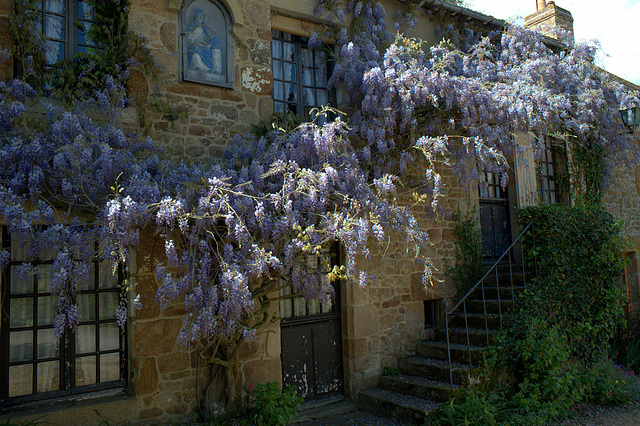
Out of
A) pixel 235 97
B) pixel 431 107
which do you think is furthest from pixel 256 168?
pixel 431 107

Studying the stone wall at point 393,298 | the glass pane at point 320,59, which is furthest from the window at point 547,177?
the glass pane at point 320,59

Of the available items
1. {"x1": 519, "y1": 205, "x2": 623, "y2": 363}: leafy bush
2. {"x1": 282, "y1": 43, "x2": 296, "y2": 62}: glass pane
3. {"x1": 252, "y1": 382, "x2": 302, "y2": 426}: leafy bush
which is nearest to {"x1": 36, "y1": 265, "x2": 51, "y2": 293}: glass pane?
{"x1": 252, "y1": 382, "x2": 302, "y2": 426}: leafy bush

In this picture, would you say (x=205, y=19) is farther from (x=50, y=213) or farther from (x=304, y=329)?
(x=304, y=329)

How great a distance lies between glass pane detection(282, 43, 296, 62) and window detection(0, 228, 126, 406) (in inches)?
127

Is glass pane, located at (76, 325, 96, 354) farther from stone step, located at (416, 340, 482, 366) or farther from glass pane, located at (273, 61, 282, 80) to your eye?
stone step, located at (416, 340, 482, 366)

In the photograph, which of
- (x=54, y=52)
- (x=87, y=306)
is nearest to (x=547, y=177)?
(x=87, y=306)

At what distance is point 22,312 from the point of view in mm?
4086

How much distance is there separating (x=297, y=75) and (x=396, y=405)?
393 cm

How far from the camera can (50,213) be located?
11.7 ft

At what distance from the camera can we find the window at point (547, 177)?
27.1 feet

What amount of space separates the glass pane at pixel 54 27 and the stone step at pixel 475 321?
16.7 feet

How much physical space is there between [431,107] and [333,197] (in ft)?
6.54

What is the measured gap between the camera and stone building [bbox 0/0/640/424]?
4141 mm

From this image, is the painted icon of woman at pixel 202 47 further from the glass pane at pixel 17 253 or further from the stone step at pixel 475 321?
the stone step at pixel 475 321
